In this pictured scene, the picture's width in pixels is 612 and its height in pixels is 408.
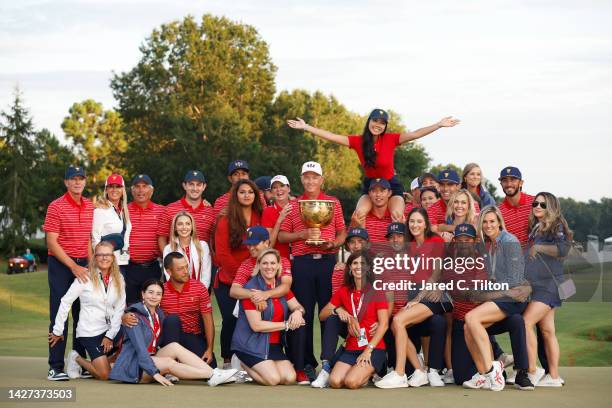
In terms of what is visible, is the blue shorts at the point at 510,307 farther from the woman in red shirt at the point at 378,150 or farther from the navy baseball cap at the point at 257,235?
the navy baseball cap at the point at 257,235

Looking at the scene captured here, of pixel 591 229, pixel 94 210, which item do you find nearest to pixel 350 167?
pixel 591 229

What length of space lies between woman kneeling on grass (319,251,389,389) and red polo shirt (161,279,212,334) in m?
1.40

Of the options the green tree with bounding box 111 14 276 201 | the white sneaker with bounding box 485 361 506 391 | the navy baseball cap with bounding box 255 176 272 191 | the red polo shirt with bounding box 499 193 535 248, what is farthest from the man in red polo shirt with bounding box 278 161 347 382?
the green tree with bounding box 111 14 276 201

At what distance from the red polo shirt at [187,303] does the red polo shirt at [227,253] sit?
0.39 metres

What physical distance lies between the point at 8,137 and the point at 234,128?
25.1 m

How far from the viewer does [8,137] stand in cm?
6781

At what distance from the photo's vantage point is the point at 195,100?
52844mm

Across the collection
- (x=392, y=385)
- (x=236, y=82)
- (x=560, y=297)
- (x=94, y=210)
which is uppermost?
(x=236, y=82)

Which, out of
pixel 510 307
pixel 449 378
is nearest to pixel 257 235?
pixel 449 378

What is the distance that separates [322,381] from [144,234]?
2.87 meters

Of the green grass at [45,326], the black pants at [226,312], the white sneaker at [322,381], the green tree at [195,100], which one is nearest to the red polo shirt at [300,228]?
the black pants at [226,312]

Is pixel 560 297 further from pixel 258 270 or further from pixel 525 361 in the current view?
pixel 258 270

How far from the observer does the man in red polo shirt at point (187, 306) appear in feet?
32.7

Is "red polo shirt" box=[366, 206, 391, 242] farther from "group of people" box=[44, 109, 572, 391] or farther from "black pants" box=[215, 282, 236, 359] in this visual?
"black pants" box=[215, 282, 236, 359]
